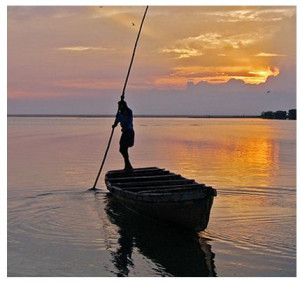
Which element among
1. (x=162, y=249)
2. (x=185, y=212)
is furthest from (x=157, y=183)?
(x=162, y=249)

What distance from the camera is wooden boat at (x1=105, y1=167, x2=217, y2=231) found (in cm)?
865

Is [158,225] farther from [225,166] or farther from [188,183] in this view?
[225,166]

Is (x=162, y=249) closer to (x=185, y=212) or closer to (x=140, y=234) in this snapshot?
(x=185, y=212)

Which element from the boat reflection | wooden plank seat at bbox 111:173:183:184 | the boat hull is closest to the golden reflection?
wooden plank seat at bbox 111:173:183:184

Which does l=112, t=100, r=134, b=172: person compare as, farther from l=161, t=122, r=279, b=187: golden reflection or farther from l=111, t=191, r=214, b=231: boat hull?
l=161, t=122, r=279, b=187: golden reflection

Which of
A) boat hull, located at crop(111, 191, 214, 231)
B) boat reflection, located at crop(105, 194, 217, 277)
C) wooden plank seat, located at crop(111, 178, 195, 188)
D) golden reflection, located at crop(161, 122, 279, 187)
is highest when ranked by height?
wooden plank seat, located at crop(111, 178, 195, 188)

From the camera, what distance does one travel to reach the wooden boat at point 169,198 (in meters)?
8.65

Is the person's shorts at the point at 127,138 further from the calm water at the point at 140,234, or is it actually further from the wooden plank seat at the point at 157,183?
the calm water at the point at 140,234

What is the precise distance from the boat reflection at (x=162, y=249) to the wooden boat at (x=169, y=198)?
26 cm

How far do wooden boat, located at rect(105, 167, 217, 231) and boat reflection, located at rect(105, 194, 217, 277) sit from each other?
0.26 m

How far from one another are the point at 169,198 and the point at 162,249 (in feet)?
3.07

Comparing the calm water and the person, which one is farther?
the person

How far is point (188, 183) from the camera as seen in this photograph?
10.9 m

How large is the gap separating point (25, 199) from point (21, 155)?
12.1 metres
